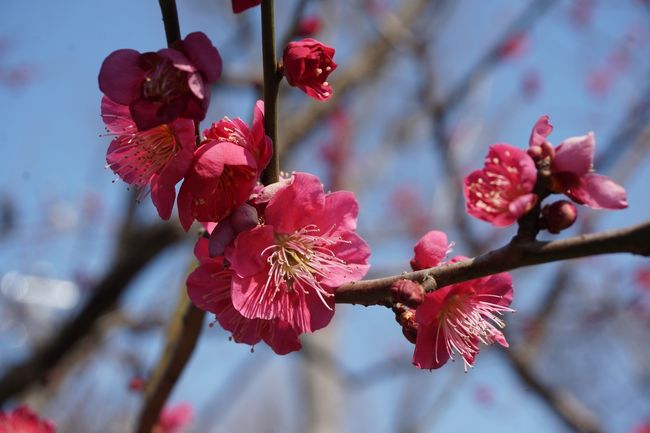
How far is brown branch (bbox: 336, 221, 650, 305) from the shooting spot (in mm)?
765

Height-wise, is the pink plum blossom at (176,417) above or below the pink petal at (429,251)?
below

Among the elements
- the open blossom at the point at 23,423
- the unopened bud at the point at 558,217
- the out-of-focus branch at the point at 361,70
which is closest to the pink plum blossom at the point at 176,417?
the open blossom at the point at 23,423

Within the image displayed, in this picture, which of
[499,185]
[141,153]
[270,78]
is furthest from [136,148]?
[499,185]

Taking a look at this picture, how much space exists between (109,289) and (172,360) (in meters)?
2.94

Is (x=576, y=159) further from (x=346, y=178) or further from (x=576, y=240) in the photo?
(x=346, y=178)

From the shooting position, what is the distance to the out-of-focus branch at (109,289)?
157 inches

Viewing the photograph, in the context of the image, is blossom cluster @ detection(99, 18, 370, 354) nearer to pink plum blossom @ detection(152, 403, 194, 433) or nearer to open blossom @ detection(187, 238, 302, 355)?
open blossom @ detection(187, 238, 302, 355)

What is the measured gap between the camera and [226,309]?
3.49ft

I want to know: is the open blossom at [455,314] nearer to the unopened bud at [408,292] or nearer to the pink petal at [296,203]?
the unopened bud at [408,292]

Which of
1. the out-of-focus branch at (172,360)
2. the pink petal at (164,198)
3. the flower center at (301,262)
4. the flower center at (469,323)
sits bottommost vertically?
the out-of-focus branch at (172,360)

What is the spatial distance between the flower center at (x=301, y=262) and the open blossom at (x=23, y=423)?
85 centimetres

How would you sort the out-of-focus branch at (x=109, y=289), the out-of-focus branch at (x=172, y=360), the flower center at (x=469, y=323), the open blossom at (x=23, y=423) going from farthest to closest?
the out-of-focus branch at (x=109, y=289), the open blossom at (x=23, y=423), the out-of-focus branch at (x=172, y=360), the flower center at (x=469, y=323)

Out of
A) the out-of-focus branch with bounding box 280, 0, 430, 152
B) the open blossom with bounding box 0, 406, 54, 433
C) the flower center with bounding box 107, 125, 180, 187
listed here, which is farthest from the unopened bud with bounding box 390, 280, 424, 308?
the out-of-focus branch with bounding box 280, 0, 430, 152

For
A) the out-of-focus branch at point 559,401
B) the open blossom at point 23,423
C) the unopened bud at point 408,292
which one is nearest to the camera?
the unopened bud at point 408,292
